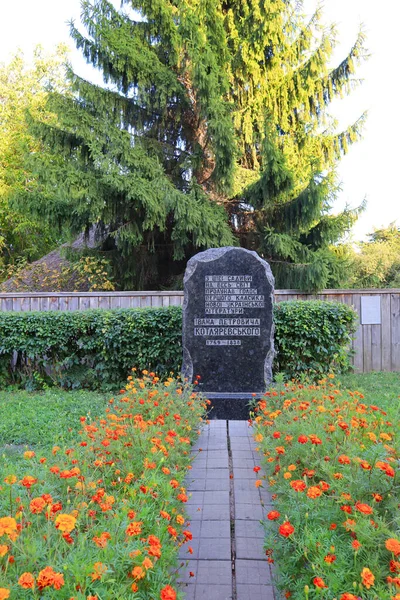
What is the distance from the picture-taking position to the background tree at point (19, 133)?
60.3ft

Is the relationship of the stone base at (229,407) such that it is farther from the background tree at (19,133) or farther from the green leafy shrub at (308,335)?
the background tree at (19,133)

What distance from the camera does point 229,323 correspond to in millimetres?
6379

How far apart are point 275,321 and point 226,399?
164 cm

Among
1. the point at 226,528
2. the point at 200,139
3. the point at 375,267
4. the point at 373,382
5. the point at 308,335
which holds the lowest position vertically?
the point at 373,382

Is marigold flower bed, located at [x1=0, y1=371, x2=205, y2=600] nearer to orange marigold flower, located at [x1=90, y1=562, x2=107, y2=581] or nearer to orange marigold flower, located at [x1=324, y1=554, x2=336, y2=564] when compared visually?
orange marigold flower, located at [x1=90, y1=562, x2=107, y2=581]

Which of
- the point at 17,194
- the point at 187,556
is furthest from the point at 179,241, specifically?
the point at 187,556

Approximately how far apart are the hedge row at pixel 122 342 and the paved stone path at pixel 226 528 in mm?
2976

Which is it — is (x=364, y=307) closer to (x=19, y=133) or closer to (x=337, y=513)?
(x=337, y=513)

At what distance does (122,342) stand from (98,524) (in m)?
5.30

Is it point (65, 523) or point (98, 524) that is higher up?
point (65, 523)

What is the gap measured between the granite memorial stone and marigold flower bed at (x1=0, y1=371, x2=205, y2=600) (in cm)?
285

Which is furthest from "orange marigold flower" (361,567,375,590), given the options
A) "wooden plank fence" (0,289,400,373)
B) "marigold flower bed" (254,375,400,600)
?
"wooden plank fence" (0,289,400,373)

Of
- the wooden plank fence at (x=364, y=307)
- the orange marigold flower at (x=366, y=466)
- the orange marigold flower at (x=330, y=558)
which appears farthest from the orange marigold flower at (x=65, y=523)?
the wooden plank fence at (x=364, y=307)

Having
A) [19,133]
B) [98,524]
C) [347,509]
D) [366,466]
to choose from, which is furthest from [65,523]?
[19,133]
